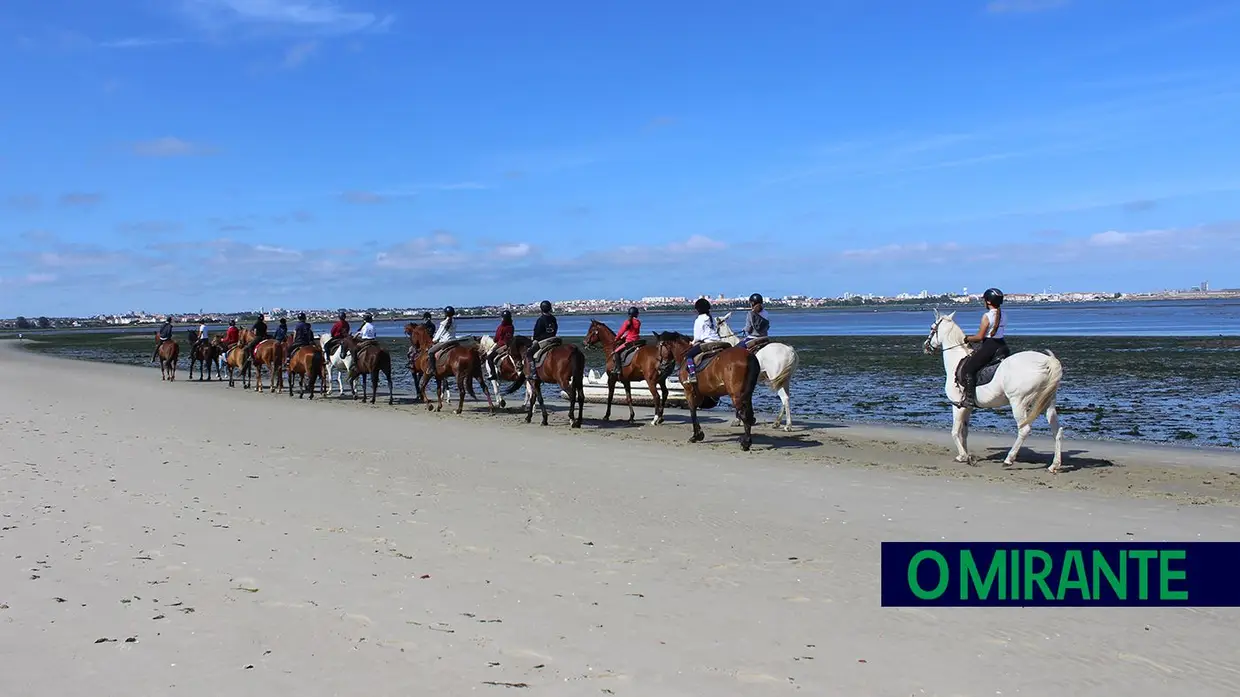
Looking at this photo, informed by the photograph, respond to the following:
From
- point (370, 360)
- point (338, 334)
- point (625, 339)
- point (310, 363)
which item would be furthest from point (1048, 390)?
point (338, 334)

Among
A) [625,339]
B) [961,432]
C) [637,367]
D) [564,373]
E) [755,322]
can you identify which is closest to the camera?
[961,432]

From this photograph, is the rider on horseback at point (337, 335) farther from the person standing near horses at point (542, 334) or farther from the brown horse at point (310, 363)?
the person standing near horses at point (542, 334)

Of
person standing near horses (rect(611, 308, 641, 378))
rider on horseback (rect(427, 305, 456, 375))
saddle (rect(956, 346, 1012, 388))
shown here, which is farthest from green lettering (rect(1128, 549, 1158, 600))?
rider on horseback (rect(427, 305, 456, 375))

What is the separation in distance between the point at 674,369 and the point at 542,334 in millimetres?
2801

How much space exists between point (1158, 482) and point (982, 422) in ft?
22.1

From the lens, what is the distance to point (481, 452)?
13688 mm

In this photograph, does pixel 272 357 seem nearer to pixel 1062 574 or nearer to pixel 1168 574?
pixel 1062 574

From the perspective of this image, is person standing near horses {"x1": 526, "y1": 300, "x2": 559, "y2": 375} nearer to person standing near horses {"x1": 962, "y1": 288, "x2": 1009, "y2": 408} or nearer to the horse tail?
person standing near horses {"x1": 962, "y1": 288, "x2": 1009, "y2": 408}

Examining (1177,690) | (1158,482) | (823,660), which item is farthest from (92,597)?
(1158,482)

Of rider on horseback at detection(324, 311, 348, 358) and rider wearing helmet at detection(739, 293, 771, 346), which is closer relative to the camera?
rider wearing helmet at detection(739, 293, 771, 346)

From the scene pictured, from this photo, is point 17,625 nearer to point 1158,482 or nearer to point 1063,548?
point 1063,548

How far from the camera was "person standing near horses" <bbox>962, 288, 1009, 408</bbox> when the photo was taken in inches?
479

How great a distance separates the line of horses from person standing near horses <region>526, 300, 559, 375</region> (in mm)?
118

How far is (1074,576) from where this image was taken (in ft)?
24.1
